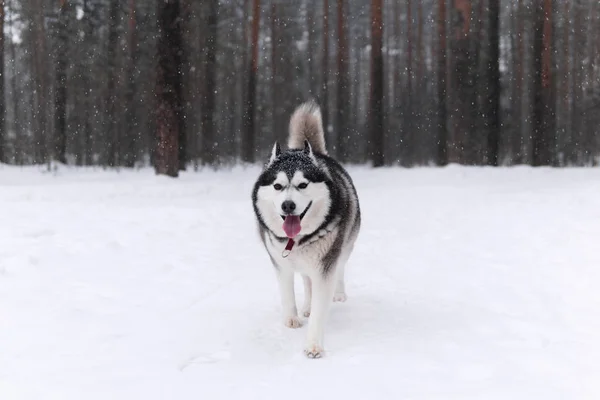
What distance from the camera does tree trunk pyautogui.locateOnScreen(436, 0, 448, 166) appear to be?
16.5 meters

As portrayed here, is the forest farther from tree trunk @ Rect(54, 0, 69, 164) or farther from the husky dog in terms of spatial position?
the husky dog

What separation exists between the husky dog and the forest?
846 centimetres

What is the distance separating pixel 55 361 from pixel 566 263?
14.7 feet

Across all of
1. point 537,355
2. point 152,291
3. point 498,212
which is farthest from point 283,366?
point 498,212

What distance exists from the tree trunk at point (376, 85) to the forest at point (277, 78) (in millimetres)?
37

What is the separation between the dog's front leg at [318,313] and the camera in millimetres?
3299

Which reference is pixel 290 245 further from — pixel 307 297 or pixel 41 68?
pixel 41 68

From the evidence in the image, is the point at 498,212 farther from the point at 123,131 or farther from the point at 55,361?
the point at 123,131

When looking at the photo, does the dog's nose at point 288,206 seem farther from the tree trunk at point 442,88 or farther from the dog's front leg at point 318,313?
the tree trunk at point 442,88

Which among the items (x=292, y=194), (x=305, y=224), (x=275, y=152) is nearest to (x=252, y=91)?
(x=275, y=152)

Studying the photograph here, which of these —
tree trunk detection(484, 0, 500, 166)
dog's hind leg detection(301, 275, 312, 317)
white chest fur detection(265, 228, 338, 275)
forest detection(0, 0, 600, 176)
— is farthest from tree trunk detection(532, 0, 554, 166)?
white chest fur detection(265, 228, 338, 275)

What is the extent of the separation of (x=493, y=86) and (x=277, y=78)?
39.3ft

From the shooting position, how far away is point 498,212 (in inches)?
313

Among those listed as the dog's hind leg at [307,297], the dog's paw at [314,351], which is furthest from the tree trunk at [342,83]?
the dog's paw at [314,351]
